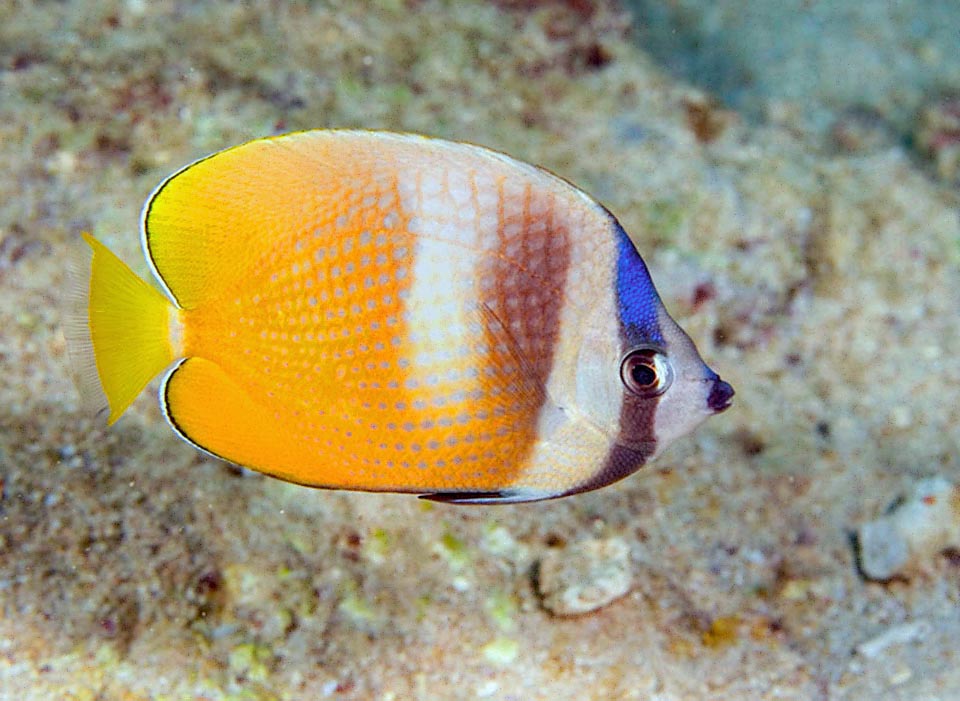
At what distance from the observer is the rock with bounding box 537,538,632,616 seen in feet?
8.70

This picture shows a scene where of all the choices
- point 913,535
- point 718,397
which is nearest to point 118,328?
point 718,397

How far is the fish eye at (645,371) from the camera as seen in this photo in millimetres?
1612

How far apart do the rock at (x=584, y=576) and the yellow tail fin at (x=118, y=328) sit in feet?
5.11

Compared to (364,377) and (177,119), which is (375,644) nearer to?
(364,377)

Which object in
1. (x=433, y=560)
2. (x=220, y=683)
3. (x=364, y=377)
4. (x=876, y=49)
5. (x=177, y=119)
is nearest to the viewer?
(x=364, y=377)

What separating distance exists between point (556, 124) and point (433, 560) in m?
2.41

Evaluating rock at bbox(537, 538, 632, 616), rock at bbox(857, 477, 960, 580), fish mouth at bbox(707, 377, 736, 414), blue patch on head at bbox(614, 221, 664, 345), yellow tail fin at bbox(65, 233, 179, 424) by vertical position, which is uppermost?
blue patch on head at bbox(614, 221, 664, 345)

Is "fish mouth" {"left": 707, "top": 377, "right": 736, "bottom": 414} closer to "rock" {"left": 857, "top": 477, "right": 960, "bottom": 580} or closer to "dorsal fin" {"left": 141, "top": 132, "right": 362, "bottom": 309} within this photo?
"dorsal fin" {"left": 141, "top": 132, "right": 362, "bottom": 309}

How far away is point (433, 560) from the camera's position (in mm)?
2750

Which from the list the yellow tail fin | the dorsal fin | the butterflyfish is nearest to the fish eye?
the butterflyfish

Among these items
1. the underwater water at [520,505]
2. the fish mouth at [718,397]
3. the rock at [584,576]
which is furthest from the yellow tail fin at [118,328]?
the rock at [584,576]

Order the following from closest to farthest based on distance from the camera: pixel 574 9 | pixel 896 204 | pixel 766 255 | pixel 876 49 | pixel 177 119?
pixel 177 119 < pixel 766 255 < pixel 896 204 < pixel 574 9 < pixel 876 49

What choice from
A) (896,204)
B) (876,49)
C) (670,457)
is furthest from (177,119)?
(876,49)

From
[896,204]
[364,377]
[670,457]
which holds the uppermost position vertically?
[364,377]
